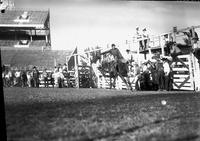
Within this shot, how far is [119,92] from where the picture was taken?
1261cm

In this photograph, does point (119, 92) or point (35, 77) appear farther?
point (35, 77)

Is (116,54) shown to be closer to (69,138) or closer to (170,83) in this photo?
(170,83)

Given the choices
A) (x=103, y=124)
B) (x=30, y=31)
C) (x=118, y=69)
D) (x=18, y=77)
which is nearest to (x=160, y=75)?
(x=118, y=69)

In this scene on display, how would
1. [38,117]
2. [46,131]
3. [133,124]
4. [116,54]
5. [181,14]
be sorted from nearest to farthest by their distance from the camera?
[46,131] < [133,124] < [38,117] < [181,14] < [116,54]

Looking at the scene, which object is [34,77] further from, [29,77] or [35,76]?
[29,77]

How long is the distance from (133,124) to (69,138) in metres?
1.35

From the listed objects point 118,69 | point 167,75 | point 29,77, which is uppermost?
point 118,69

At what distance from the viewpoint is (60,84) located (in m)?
20.8

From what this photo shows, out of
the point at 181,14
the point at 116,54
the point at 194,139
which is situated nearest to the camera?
the point at 194,139

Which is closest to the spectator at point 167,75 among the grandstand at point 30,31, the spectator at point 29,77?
the spectator at point 29,77

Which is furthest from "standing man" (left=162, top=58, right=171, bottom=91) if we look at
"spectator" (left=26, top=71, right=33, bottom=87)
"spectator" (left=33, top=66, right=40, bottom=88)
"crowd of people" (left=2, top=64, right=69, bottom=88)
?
"spectator" (left=26, top=71, right=33, bottom=87)

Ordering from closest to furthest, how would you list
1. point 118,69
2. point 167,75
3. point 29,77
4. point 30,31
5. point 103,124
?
1. point 103,124
2. point 167,75
3. point 118,69
4. point 29,77
5. point 30,31

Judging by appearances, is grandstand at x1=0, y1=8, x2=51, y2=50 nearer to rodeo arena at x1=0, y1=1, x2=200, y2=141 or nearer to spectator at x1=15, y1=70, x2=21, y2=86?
rodeo arena at x1=0, y1=1, x2=200, y2=141

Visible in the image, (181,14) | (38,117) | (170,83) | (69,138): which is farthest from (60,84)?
(69,138)
